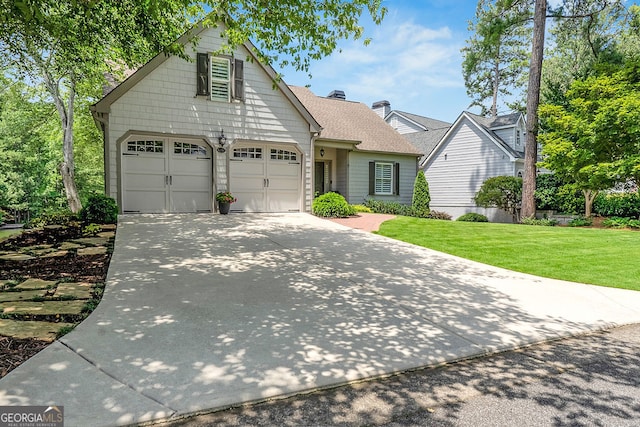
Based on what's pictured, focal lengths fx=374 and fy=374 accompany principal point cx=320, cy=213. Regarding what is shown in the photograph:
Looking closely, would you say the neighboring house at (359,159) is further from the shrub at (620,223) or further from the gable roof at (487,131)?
the shrub at (620,223)

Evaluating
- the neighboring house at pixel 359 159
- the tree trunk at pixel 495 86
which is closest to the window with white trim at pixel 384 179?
the neighboring house at pixel 359 159

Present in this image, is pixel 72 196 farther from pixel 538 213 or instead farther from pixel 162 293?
pixel 538 213

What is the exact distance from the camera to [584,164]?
1398 cm

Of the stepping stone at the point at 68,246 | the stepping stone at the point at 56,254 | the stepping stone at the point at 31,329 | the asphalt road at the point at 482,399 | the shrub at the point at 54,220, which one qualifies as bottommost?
the asphalt road at the point at 482,399

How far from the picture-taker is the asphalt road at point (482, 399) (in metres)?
2.52

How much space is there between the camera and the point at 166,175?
1238 cm

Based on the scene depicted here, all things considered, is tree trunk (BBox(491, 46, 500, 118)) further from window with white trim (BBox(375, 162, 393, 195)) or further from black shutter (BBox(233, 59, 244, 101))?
black shutter (BBox(233, 59, 244, 101))

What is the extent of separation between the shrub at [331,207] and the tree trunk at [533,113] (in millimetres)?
7724

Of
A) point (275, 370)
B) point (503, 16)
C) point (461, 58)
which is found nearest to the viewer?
point (275, 370)

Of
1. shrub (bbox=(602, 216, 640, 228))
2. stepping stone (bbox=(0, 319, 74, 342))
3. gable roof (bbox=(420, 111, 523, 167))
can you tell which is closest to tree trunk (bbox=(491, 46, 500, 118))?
gable roof (bbox=(420, 111, 523, 167))

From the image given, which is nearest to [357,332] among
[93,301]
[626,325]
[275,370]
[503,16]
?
[275,370]

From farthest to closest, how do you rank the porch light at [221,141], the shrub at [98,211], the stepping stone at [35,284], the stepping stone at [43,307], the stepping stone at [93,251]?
the porch light at [221,141] → the shrub at [98,211] → the stepping stone at [93,251] → the stepping stone at [35,284] → the stepping stone at [43,307]

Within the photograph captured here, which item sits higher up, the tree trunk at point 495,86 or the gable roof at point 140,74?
the tree trunk at point 495,86

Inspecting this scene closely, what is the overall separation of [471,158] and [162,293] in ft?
63.7
